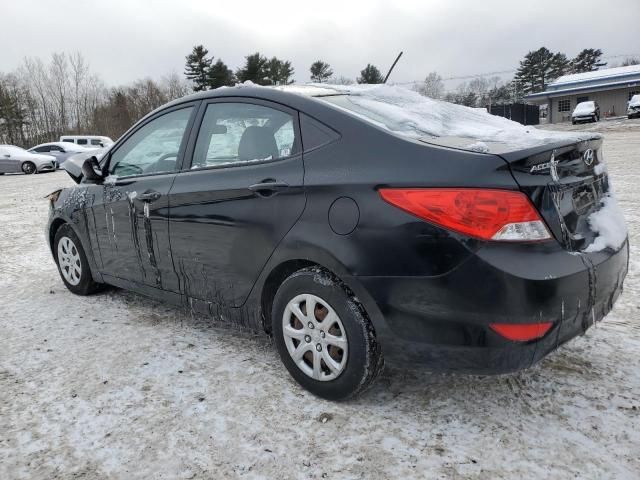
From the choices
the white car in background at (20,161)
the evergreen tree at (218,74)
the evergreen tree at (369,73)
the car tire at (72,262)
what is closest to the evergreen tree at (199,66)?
the evergreen tree at (218,74)

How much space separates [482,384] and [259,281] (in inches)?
49.6

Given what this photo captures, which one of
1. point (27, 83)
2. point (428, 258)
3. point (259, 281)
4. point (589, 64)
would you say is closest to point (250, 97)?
point (259, 281)

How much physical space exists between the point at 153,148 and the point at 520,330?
2.64 metres

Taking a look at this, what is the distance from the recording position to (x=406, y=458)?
210 cm

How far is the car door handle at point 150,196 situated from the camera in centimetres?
324

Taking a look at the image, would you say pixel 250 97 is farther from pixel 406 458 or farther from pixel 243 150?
pixel 406 458

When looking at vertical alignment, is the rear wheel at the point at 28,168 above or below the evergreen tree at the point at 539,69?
below

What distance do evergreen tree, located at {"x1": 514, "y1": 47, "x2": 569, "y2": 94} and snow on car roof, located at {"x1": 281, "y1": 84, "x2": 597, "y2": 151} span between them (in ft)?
265

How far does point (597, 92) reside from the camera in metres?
49.2

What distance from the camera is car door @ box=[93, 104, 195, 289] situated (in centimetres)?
325

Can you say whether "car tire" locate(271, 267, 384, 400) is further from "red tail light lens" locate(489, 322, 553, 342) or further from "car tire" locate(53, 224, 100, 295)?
"car tire" locate(53, 224, 100, 295)

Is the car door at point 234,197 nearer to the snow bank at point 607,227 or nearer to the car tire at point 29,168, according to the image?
the snow bank at point 607,227

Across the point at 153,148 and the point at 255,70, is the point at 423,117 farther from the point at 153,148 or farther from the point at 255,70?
the point at 255,70

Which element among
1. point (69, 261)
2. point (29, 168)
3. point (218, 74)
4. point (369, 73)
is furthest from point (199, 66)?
point (69, 261)
